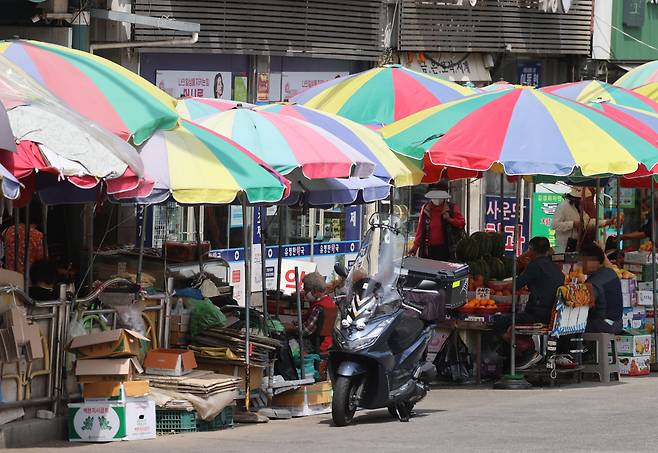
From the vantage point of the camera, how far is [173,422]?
1267 centimetres

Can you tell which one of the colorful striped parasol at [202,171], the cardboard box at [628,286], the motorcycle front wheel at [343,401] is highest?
the colorful striped parasol at [202,171]

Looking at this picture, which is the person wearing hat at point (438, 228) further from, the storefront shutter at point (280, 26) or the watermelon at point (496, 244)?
the storefront shutter at point (280, 26)

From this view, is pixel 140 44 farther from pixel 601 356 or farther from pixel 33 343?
pixel 33 343

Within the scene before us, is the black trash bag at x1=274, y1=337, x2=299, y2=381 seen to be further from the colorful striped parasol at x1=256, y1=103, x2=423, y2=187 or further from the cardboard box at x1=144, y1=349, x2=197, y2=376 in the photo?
the colorful striped parasol at x1=256, y1=103, x2=423, y2=187

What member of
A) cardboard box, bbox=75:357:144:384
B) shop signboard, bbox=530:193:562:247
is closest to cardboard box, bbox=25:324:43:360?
cardboard box, bbox=75:357:144:384

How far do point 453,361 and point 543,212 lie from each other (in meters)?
10.8

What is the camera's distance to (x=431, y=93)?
19.0m

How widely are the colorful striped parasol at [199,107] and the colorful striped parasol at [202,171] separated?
2.32 meters

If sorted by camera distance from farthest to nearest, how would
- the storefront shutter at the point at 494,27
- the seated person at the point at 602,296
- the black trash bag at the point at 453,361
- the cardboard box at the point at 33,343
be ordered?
the storefront shutter at the point at 494,27 → the seated person at the point at 602,296 → the black trash bag at the point at 453,361 → the cardboard box at the point at 33,343

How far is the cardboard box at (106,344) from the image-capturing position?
12336 millimetres

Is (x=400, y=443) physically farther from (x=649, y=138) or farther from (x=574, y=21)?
(x=574, y=21)

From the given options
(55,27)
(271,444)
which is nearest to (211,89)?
(55,27)

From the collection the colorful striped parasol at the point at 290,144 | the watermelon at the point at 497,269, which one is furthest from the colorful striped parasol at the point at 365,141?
the watermelon at the point at 497,269

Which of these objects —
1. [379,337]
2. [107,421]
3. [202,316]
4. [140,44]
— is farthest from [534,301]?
[140,44]
